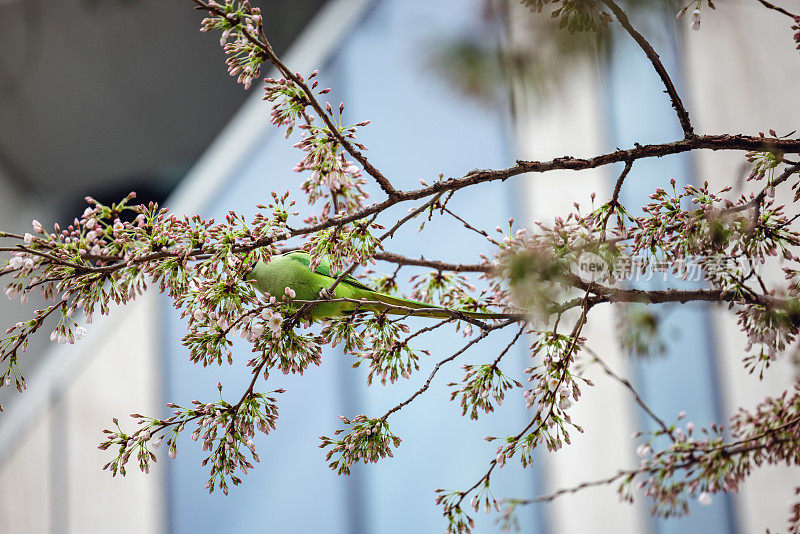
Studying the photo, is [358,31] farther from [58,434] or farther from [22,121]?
[58,434]

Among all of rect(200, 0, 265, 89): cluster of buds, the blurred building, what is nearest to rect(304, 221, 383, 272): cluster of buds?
rect(200, 0, 265, 89): cluster of buds

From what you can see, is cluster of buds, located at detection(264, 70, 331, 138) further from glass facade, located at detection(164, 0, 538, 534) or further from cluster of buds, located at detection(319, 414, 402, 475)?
glass facade, located at detection(164, 0, 538, 534)

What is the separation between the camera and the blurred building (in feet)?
7.22

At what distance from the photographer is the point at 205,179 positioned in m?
2.67

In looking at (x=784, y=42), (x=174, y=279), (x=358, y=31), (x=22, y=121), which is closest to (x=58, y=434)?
(x=22, y=121)

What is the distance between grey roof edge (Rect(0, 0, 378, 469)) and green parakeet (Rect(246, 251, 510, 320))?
76.5 inches

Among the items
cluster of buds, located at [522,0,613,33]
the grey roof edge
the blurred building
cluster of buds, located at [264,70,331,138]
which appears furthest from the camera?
the grey roof edge

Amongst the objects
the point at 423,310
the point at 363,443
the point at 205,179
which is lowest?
the point at 363,443

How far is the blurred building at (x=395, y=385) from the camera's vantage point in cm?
220

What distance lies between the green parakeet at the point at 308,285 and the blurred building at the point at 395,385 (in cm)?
138

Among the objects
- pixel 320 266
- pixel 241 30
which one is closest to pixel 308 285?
pixel 320 266

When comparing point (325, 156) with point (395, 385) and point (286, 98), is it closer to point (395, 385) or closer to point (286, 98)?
point (286, 98)

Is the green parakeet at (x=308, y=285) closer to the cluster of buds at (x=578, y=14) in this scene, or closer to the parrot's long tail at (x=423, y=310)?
the parrot's long tail at (x=423, y=310)

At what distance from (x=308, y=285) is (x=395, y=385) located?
1.72 metres
